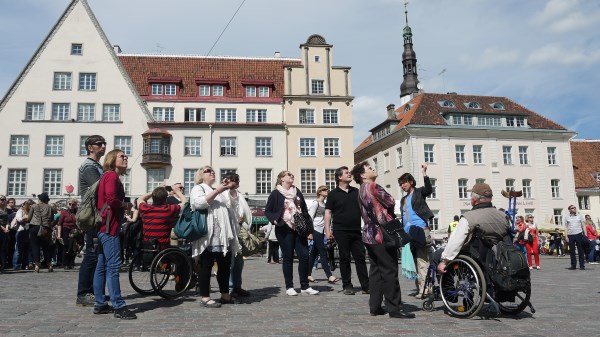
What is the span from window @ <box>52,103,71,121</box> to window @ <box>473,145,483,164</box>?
116 feet

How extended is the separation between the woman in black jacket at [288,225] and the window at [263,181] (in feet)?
106

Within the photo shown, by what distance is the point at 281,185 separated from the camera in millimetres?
8008

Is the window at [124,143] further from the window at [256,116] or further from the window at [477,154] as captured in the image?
the window at [477,154]

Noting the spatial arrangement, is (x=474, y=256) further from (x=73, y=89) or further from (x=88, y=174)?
(x=73, y=89)

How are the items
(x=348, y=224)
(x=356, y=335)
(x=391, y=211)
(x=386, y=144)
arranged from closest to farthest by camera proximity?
(x=356, y=335) < (x=391, y=211) < (x=348, y=224) < (x=386, y=144)

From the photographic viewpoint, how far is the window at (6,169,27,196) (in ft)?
122

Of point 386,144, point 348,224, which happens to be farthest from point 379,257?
point 386,144

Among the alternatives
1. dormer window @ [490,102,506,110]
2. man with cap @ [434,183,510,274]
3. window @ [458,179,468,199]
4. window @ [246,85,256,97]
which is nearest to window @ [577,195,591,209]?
dormer window @ [490,102,506,110]

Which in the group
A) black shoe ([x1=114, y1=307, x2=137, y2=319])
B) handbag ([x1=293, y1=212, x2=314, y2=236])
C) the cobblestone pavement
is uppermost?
handbag ([x1=293, y1=212, x2=314, y2=236])

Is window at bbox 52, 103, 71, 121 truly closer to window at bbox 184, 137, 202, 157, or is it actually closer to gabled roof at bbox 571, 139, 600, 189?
window at bbox 184, 137, 202, 157

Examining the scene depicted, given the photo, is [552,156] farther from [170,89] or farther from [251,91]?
[170,89]

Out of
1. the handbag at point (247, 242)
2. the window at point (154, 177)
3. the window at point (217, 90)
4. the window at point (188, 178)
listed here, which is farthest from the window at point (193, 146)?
the handbag at point (247, 242)

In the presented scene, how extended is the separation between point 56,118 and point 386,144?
29680 millimetres

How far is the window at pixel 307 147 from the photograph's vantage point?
135 feet
